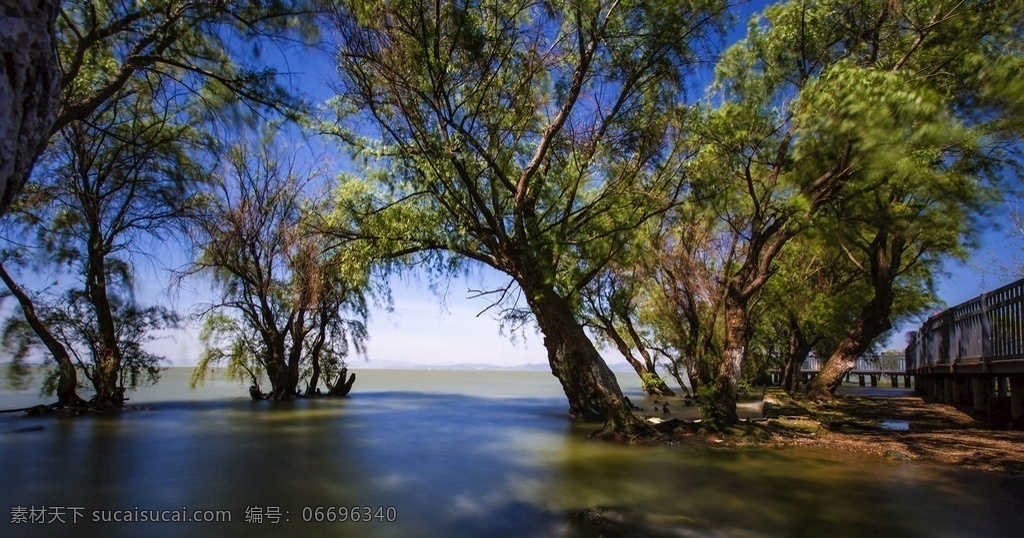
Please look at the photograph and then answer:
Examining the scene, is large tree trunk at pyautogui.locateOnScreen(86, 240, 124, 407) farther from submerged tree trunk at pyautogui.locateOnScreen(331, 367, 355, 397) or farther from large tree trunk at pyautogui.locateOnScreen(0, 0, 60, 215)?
large tree trunk at pyautogui.locateOnScreen(0, 0, 60, 215)

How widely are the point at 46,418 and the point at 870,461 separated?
57.0 feet

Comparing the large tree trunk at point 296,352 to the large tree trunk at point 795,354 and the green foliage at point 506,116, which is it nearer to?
the green foliage at point 506,116

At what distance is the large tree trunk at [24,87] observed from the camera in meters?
1.89

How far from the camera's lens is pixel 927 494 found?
6164 millimetres

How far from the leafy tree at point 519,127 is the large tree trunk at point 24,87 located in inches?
194

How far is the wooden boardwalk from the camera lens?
8.50 m

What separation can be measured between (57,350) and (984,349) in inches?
786

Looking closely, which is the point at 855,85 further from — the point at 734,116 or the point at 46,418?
the point at 46,418

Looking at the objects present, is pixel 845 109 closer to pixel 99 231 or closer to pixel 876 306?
pixel 876 306

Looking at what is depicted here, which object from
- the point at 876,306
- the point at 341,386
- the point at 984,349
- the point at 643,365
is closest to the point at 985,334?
the point at 984,349

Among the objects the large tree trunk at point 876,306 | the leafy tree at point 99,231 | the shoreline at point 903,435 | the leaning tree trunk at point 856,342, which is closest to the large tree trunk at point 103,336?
the leafy tree at point 99,231

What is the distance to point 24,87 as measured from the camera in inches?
78.1

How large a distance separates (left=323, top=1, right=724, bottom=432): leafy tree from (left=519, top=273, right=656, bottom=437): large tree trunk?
3cm

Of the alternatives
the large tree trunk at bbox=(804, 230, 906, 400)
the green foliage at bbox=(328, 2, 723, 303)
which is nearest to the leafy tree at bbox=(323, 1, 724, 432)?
the green foliage at bbox=(328, 2, 723, 303)
